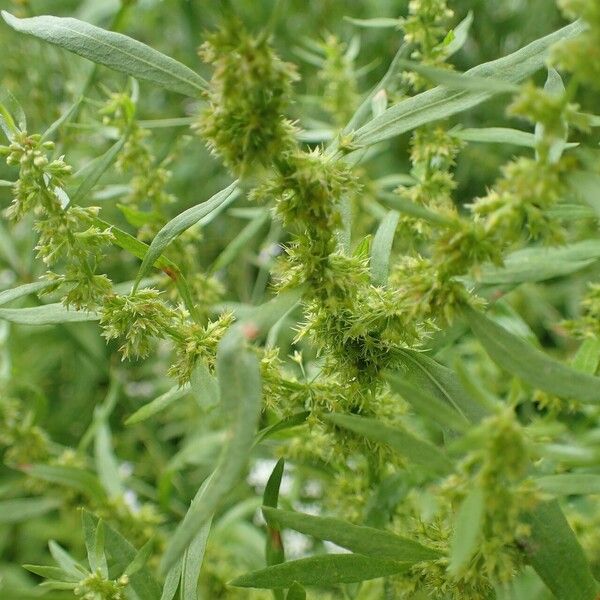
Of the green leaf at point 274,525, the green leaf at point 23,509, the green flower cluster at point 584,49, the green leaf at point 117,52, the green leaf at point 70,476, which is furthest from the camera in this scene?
the green leaf at point 23,509

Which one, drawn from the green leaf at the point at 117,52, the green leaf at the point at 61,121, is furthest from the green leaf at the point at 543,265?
the green leaf at the point at 61,121

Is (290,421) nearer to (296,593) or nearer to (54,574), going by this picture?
(296,593)

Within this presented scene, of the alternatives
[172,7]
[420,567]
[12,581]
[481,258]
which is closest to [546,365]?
[481,258]

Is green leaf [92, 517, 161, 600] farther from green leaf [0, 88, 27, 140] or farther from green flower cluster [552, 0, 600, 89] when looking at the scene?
green flower cluster [552, 0, 600, 89]

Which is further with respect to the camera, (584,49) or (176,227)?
(176,227)

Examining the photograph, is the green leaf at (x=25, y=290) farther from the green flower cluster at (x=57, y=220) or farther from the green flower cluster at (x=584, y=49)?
the green flower cluster at (x=584, y=49)

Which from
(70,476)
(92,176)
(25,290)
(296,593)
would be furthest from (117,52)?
(70,476)
